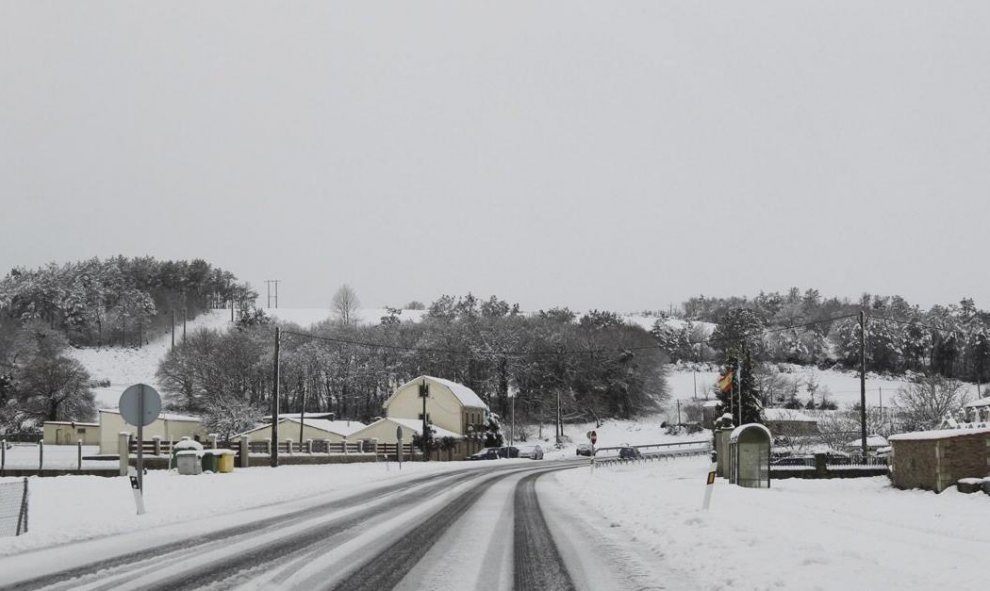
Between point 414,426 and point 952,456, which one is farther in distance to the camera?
point 414,426

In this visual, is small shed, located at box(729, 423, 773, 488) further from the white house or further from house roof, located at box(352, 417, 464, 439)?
the white house

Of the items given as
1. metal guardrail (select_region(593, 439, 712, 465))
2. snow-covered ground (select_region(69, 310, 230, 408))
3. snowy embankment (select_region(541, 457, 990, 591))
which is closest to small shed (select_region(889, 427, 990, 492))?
snowy embankment (select_region(541, 457, 990, 591))

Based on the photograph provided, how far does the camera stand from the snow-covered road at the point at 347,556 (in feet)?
30.6

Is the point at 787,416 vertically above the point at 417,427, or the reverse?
the point at 787,416

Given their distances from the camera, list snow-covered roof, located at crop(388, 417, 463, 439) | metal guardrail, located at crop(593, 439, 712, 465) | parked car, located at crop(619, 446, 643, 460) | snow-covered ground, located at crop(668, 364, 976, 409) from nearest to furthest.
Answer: metal guardrail, located at crop(593, 439, 712, 465)
parked car, located at crop(619, 446, 643, 460)
snow-covered roof, located at crop(388, 417, 463, 439)
snow-covered ground, located at crop(668, 364, 976, 409)

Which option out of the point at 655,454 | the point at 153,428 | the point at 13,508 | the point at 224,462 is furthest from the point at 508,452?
the point at 13,508

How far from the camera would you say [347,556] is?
11367 millimetres

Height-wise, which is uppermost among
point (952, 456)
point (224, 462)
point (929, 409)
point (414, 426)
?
point (952, 456)

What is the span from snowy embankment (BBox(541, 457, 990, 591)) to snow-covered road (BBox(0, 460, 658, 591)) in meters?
0.86

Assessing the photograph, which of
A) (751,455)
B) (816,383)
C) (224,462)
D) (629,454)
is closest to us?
(751,455)

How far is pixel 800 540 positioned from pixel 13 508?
43.6ft

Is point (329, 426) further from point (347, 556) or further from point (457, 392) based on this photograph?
point (347, 556)

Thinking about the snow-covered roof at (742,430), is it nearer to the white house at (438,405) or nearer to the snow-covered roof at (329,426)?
the snow-covered roof at (329,426)

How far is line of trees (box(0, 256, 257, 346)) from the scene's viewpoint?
13300 centimetres
